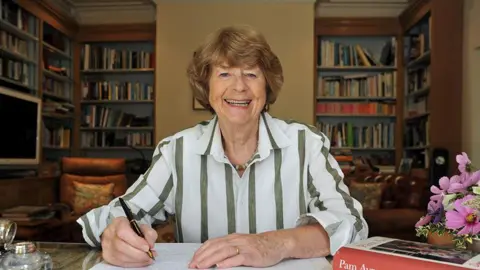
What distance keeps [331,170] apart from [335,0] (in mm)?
4566

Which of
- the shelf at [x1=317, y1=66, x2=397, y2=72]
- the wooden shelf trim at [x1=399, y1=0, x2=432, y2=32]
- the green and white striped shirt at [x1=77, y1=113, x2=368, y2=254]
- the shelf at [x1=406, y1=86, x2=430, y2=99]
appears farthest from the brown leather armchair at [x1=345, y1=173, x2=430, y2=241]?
the green and white striped shirt at [x1=77, y1=113, x2=368, y2=254]

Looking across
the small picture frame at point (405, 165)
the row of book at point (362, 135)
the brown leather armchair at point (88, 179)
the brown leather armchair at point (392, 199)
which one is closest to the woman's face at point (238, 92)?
the brown leather armchair at point (392, 199)

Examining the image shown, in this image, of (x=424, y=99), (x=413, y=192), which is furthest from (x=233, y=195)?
(x=424, y=99)

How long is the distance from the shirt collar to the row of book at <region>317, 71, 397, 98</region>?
4247 millimetres

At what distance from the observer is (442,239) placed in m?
0.74

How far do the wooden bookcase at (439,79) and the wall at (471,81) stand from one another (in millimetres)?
50

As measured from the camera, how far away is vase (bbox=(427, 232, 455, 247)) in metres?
0.70

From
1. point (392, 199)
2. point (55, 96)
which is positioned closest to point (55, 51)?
point (55, 96)

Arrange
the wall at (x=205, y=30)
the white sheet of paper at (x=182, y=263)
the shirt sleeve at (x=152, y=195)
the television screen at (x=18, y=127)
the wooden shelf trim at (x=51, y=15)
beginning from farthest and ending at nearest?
the wall at (x=205, y=30) → the wooden shelf trim at (x=51, y=15) → the television screen at (x=18, y=127) → the shirt sleeve at (x=152, y=195) → the white sheet of paper at (x=182, y=263)

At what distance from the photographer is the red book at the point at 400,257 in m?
0.55

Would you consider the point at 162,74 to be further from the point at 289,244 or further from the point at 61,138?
the point at 289,244

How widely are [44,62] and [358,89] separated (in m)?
3.36

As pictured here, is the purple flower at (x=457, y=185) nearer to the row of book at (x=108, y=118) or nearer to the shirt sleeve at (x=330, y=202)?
the shirt sleeve at (x=330, y=202)

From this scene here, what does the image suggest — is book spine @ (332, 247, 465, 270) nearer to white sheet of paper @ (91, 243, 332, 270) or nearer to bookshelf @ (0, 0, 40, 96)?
white sheet of paper @ (91, 243, 332, 270)
